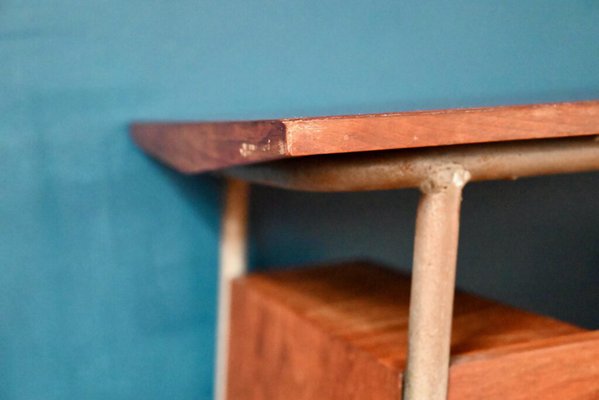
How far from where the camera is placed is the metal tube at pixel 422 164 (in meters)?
0.60

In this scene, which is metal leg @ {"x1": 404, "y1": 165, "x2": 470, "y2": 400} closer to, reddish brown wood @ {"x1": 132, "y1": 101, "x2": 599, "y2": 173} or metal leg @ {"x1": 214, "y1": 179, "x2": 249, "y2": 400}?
reddish brown wood @ {"x1": 132, "y1": 101, "x2": 599, "y2": 173}

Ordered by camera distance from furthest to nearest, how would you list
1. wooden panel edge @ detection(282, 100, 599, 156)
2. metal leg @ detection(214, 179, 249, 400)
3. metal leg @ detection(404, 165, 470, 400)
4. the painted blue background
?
metal leg @ detection(214, 179, 249, 400), the painted blue background, metal leg @ detection(404, 165, 470, 400), wooden panel edge @ detection(282, 100, 599, 156)

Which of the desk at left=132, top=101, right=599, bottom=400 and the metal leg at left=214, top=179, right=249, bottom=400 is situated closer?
the desk at left=132, top=101, right=599, bottom=400

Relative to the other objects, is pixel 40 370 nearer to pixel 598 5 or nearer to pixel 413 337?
pixel 413 337

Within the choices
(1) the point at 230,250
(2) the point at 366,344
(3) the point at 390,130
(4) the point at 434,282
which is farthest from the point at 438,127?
(1) the point at 230,250

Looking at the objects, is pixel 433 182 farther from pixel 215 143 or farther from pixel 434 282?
pixel 215 143

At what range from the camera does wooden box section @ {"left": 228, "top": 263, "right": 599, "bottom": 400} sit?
2.30 feet

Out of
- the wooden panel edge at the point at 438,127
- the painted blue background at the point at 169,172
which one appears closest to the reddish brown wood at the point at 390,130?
the wooden panel edge at the point at 438,127

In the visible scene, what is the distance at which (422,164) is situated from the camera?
0.61 m

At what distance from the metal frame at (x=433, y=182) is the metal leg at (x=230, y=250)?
43 cm

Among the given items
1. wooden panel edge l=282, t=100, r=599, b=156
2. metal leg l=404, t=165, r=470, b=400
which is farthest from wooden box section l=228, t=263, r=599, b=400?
wooden panel edge l=282, t=100, r=599, b=156

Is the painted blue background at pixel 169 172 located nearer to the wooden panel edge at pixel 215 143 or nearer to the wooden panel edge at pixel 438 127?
the wooden panel edge at pixel 215 143

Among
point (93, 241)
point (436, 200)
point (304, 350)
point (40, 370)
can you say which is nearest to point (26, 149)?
point (93, 241)

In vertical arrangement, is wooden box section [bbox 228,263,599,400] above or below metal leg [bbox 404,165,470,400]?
below
